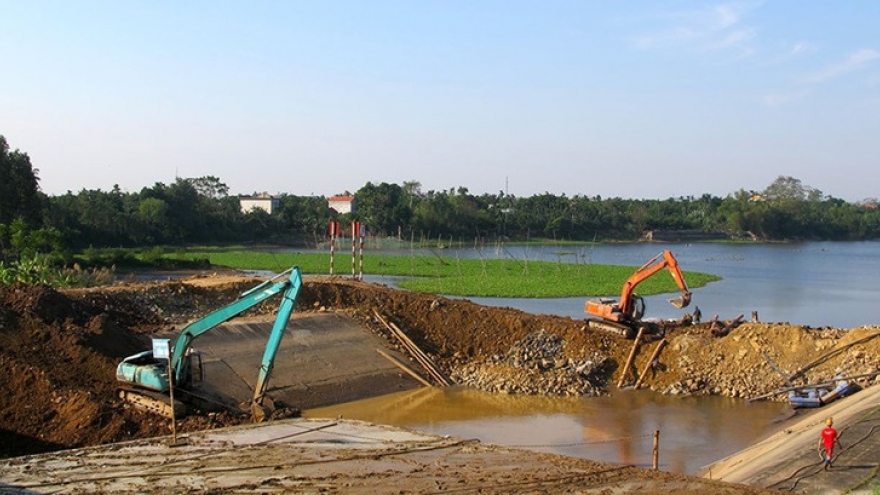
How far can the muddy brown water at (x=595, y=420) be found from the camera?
17.6 metres

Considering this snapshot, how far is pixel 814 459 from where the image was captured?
47.5 feet

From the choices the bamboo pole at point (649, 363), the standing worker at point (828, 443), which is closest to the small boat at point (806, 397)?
the bamboo pole at point (649, 363)

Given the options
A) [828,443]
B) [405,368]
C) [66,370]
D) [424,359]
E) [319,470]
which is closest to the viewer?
[319,470]

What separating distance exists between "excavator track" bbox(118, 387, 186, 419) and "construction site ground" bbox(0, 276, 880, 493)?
271 millimetres

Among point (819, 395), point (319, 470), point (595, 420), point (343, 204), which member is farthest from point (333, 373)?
point (343, 204)

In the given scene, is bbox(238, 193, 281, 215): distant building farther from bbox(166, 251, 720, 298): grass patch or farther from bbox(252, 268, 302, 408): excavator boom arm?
bbox(252, 268, 302, 408): excavator boom arm

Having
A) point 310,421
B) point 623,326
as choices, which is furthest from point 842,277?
point 310,421

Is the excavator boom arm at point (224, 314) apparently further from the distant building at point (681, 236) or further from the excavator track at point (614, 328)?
the distant building at point (681, 236)

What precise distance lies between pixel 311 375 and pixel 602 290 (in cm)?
2753

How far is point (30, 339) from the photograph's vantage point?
19.0m

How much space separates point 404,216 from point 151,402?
82.1 meters

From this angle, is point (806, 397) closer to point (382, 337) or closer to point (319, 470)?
point (382, 337)

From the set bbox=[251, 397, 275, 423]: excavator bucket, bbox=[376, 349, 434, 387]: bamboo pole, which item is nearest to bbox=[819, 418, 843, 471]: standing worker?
bbox=[251, 397, 275, 423]: excavator bucket

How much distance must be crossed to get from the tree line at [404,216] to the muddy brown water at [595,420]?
102 ft
